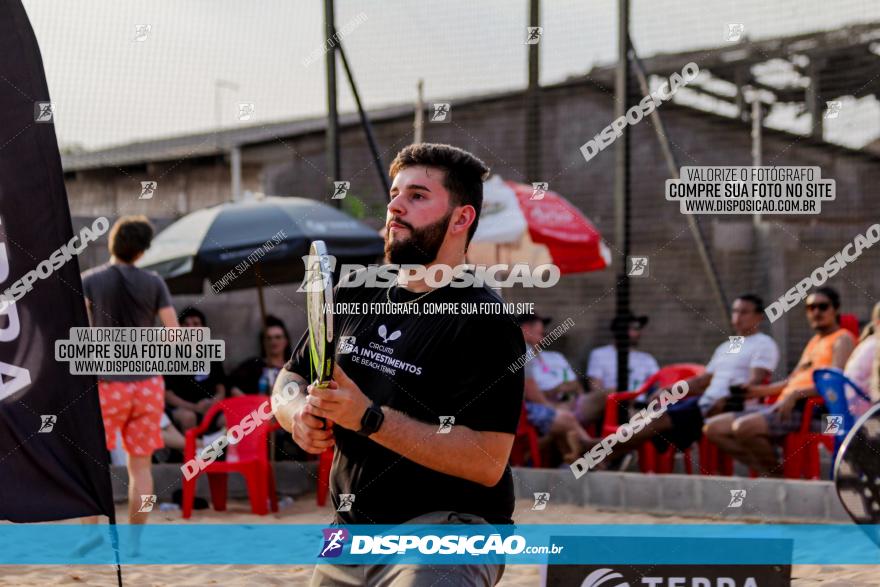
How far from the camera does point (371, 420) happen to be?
2.62 m

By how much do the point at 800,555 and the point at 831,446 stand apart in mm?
1649

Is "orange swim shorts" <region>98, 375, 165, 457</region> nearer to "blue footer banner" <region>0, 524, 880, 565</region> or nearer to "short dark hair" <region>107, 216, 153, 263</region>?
"blue footer banner" <region>0, 524, 880, 565</region>

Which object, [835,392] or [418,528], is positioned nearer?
[418,528]

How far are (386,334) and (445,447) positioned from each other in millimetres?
408

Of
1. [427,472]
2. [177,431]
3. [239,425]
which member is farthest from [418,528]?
[177,431]

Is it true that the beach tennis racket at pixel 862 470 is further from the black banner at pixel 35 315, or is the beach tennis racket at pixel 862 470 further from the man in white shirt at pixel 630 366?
the man in white shirt at pixel 630 366

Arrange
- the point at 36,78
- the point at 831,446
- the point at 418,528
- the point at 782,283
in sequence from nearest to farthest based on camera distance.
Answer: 1. the point at 418,528
2. the point at 36,78
3. the point at 831,446
4. the point at 782,283

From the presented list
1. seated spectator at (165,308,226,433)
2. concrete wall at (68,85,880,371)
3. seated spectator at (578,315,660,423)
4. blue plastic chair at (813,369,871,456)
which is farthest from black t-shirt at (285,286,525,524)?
concrete wall at (68,85,880,371)

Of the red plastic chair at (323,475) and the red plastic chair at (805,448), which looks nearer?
the red plastic chair at (805,448)

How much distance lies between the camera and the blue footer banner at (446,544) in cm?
283

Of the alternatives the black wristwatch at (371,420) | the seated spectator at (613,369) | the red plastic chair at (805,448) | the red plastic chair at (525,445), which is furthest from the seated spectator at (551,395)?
the black wristwatch at (371,420)

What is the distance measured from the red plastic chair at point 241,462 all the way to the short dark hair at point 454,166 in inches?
204

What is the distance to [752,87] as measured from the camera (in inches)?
455

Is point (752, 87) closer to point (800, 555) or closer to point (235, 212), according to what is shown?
point (235, 212)
